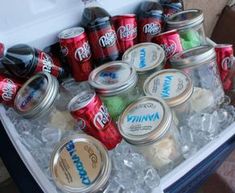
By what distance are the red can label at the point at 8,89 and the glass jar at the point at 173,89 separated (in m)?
0.30

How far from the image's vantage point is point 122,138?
0.72m

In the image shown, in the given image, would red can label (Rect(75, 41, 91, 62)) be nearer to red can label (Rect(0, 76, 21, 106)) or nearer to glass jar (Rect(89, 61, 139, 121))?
glass jar (Rect(89, 61, 139, 121))

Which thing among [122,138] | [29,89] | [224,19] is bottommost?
[224,19]

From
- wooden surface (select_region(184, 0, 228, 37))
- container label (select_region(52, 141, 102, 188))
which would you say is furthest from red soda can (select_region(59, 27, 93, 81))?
wooden surface (select_region(184, 0, 228, 37))

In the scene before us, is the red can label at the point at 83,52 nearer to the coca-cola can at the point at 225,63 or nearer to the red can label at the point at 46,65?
the red can label at the point at 46,65

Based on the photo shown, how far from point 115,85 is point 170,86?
0.41 ft

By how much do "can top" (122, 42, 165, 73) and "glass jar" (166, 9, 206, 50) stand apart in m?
0.10

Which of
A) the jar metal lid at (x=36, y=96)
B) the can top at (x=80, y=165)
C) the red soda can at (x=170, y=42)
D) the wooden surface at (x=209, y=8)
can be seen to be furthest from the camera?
the wooden surface at (x=209, y=8)

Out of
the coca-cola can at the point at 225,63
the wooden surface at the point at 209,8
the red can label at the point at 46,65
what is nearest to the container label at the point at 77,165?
the red can label at the point at 46,65

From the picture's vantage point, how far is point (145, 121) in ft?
2.27

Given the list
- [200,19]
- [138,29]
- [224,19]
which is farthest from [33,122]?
[224,19]

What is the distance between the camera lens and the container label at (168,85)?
28.9 inches

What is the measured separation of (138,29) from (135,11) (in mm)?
80

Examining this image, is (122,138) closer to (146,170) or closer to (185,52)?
(146,170)
